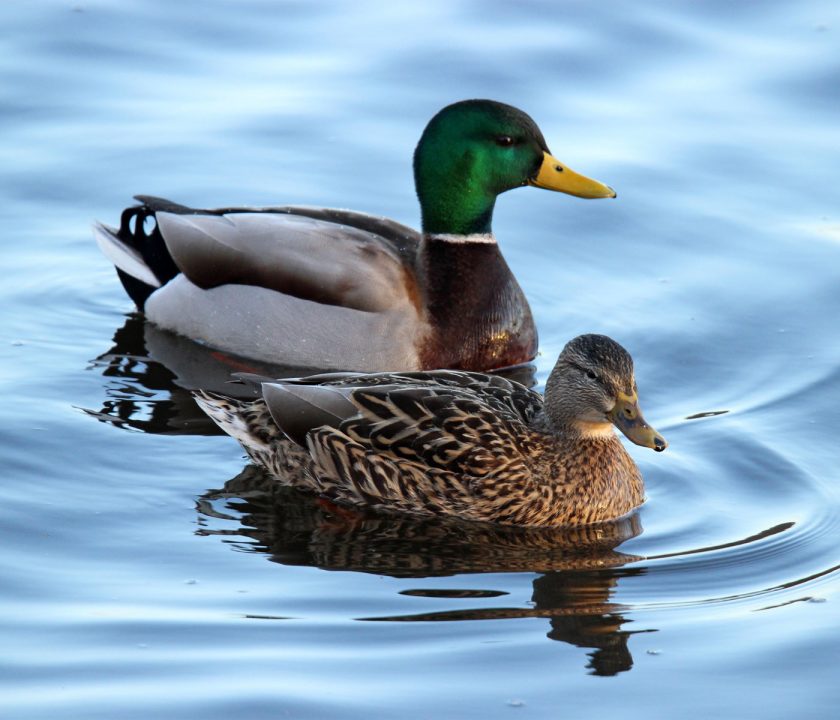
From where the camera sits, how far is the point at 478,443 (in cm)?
816

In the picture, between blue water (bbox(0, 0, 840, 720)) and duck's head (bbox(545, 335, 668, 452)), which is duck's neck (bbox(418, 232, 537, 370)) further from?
duck's head (bbox(545, 335, 668, 452))

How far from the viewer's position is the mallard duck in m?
10.2

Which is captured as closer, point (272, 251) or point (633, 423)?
point (633, 423)

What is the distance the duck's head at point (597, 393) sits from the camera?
26.3 feet

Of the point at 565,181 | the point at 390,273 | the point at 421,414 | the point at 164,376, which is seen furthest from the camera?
the point at 565,181

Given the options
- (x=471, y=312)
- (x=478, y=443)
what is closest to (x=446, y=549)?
(x=478, y=443)

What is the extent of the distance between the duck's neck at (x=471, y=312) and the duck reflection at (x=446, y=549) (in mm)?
1982

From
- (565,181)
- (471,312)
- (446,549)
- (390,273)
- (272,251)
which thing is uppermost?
(565,181)

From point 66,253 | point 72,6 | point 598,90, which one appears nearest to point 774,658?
point 66,253

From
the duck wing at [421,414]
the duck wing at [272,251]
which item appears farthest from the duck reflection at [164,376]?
the duck wing at [421,414]

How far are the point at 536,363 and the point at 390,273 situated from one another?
1001 millimetres

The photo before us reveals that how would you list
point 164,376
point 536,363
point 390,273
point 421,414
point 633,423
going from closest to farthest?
1. point 633,423
2. point 421,414
3. point 164,376
4. point 390,273
5. point 536,363

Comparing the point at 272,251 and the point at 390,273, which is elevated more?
the point at 272,251

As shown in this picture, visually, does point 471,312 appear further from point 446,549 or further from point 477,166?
point 446,549
